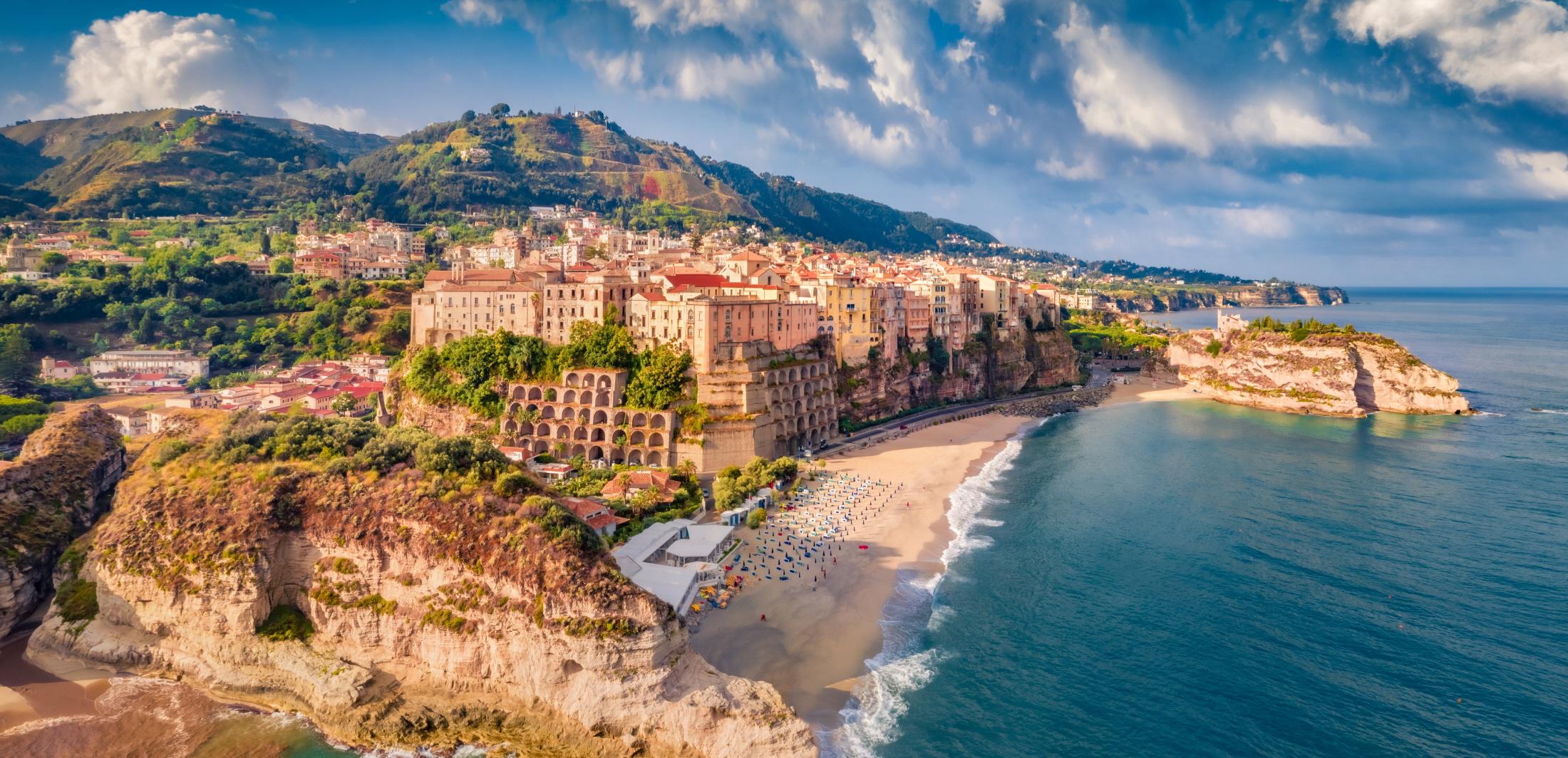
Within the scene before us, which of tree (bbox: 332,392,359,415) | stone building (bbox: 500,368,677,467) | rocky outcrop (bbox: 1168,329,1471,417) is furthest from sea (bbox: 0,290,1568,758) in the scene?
tree (bbox: 332,392,359,415)

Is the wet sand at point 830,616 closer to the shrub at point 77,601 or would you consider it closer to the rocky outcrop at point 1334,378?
the shrub at point 77,601

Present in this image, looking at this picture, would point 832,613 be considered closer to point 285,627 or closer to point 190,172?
point 285,627

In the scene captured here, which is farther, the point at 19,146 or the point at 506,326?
the point at 19,146

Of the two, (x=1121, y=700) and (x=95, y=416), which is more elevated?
(x=95, y=416)

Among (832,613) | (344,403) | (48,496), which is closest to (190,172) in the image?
(344,403)

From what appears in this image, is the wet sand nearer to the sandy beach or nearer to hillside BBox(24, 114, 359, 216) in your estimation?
the sandy beach

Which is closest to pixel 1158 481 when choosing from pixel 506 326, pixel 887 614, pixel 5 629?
pixel 887 614

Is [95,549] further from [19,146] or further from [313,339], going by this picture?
[19,146]
